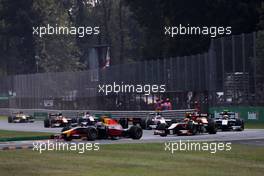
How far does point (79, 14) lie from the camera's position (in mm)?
106938

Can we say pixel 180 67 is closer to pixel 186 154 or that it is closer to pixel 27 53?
pixel 186 154

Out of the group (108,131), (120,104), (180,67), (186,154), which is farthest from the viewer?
(120,104)

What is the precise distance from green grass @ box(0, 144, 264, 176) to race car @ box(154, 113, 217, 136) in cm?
701

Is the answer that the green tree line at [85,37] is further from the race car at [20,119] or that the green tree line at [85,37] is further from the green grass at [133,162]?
the green grass at [133,162]

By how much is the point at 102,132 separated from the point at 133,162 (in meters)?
9.54

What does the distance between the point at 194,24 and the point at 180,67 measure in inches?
873

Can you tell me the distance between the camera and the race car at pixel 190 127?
31453mm

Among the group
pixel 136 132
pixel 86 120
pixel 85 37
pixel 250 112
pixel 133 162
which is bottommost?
pixel 133 162

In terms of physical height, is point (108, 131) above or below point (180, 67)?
below

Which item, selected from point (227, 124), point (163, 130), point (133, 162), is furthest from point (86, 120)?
point (133, 162)

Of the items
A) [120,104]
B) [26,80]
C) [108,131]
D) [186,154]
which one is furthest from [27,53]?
[186,154]

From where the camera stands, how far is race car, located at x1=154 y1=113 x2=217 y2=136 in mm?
31453

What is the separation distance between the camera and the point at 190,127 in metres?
31.5

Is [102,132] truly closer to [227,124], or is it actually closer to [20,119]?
[227,124]
